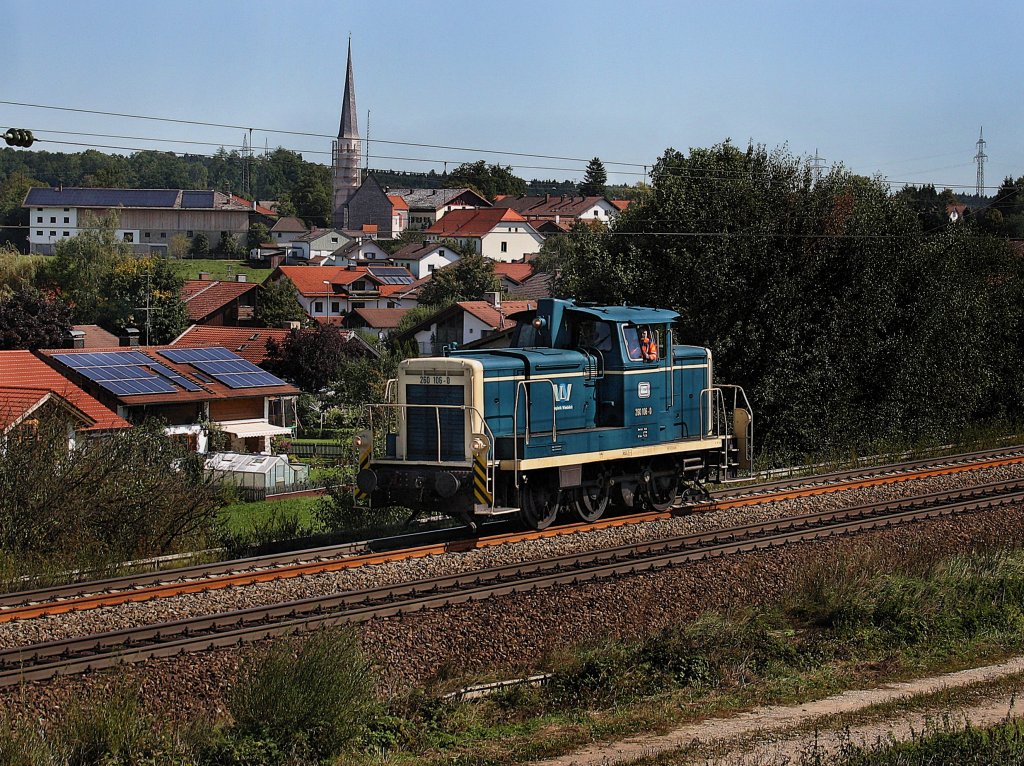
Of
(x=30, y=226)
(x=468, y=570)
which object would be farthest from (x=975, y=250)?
(x=30, y=226)

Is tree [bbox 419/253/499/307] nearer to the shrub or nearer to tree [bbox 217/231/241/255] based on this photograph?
tree [bbox 217/231/241/255]

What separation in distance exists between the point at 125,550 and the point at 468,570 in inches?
207

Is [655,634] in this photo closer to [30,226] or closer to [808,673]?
[808,673]

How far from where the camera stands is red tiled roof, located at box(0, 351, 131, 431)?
1199 inches

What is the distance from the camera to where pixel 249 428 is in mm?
40344

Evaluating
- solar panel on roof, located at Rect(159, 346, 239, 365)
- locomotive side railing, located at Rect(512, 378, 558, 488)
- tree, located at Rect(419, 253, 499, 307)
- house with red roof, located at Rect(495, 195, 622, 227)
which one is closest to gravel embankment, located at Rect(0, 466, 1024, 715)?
locomotive side railing, located at Rect(512, 378, 558, 488)

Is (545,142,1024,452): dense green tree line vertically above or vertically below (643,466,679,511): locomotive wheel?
above

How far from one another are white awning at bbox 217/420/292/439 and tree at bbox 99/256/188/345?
21.8m

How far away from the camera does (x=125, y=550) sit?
1590 cm

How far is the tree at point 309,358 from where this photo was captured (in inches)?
2154

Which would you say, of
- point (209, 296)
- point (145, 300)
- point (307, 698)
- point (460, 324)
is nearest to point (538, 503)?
point (307, 698)

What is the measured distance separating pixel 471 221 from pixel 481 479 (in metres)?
114

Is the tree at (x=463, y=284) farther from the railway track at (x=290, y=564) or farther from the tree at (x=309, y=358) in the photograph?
the railway track at (x=290, y=564)

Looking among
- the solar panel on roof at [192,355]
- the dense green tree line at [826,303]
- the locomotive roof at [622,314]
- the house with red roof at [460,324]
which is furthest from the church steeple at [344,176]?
the locomotive roof at [622,314]
